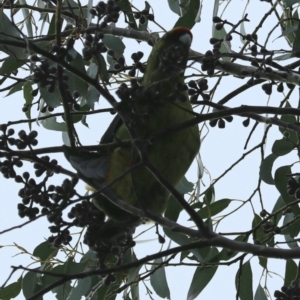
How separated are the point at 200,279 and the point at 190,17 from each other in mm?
1016

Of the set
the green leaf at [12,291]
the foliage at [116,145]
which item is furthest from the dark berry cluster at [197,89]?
the green leaf at [12,291]

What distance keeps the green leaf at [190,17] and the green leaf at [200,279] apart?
3.10 feet

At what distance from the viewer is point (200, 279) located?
220 cm

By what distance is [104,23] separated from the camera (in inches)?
58.7

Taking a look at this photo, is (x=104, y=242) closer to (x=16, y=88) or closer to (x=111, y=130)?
(x=111, y=130)

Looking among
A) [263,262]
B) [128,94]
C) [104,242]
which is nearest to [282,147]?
[263,262]

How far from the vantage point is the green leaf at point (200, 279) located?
2174mm

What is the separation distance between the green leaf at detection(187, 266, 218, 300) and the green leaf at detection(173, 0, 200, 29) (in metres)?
0.95

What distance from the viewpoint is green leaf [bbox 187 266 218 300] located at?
2.17 m

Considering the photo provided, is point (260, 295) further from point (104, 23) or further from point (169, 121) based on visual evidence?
point (104, 23)

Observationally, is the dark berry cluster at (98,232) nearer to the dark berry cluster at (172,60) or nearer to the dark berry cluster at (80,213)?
the dark berry cluster at (80,213)

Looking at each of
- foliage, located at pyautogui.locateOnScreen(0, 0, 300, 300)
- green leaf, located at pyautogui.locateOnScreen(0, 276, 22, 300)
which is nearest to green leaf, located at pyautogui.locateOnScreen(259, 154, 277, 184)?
foliage, located at pyautogui.locateOnScreen(0, 0, 300, 300)

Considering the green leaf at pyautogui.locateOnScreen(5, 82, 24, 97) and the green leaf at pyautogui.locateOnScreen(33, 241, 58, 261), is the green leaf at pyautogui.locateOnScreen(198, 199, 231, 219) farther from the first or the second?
the green leaf at pyautogui.locateOnScreen(5, 82, 24, 97)

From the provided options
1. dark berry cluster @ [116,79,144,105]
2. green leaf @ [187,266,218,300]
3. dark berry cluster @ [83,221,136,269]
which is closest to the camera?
dark berry cluster @ [116,79,144,105]
